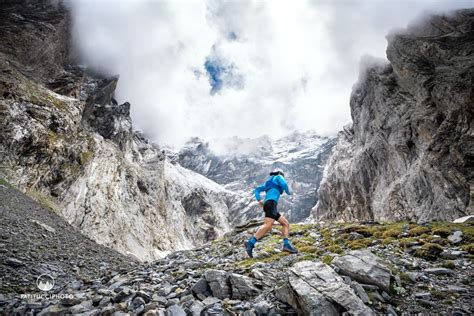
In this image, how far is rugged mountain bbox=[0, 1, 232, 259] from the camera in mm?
56188

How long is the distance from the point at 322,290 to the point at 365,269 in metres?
1.67

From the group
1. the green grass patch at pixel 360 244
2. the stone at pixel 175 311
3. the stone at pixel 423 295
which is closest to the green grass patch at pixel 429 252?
the green grass patch at pixel 360 244

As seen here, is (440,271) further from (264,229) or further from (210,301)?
(210,301)

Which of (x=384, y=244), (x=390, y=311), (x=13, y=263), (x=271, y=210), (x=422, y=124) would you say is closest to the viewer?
(x=390, y=311)

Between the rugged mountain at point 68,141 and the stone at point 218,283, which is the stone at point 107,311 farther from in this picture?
the rugged mountain at point 68,141

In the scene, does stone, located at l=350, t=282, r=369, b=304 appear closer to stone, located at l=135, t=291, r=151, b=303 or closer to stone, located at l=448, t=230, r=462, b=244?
stone, located at l=135, t=291, r=151, b=303

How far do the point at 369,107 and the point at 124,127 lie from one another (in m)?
94.8

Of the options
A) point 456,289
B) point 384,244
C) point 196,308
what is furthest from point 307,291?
point 384,244

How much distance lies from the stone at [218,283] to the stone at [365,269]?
327cm

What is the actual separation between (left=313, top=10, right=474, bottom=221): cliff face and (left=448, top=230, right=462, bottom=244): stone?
32.3 m

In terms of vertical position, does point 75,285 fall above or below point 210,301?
above

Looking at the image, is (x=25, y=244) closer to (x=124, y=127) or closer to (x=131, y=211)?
(x=131, y=211)

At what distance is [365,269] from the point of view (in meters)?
7.30

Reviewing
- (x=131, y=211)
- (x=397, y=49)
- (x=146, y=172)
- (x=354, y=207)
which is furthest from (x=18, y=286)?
(x=146, y=172)
